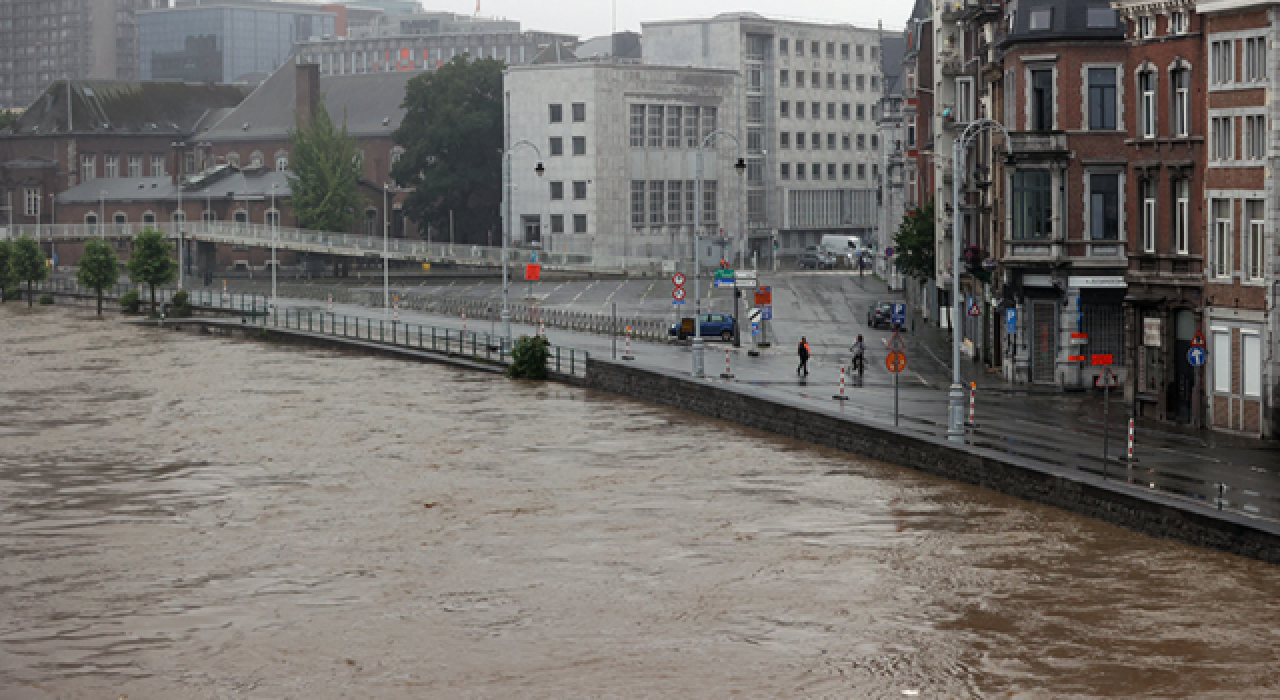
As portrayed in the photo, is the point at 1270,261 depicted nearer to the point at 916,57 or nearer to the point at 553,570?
the point at 553,570

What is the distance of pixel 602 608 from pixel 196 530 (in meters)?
11.3

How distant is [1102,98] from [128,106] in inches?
5314

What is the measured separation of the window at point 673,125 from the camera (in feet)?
486

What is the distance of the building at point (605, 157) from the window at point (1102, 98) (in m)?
86.5

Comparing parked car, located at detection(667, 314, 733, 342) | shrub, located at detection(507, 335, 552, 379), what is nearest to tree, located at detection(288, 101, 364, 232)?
parked car, located at detection(667, 314, 733, 342)

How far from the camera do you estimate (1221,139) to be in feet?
144

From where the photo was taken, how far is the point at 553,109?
471 feet

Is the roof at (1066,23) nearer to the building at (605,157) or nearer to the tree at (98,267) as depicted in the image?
the tree at (98,267)

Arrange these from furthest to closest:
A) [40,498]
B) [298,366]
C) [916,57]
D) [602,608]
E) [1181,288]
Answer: [916,57]
[298,366]
[1181,288]
[40,498]
[602,608]

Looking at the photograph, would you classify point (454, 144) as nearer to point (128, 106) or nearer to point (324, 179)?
point (324, 179)

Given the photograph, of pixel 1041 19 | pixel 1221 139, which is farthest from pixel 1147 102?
pixel 1041 19

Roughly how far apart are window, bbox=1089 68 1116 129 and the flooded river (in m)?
16.6

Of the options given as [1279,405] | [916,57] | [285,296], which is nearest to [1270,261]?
[1279,405]

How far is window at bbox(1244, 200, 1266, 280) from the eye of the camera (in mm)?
42219
